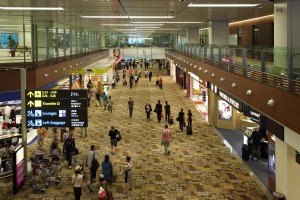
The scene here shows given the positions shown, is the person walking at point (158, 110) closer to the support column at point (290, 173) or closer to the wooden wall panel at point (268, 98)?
the wooden wall panel at point (268, 98)

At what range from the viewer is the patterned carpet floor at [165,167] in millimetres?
12742

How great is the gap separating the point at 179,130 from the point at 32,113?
11148 millimetres

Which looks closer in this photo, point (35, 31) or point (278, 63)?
point (278, 63)

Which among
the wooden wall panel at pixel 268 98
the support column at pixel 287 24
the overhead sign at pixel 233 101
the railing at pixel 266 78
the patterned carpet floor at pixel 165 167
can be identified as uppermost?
the support column at pixel 287 24

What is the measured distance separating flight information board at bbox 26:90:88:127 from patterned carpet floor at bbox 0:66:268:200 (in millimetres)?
2243

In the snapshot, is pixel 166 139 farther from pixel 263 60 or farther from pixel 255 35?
pixel 255 35

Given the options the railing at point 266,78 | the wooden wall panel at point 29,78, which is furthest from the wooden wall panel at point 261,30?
the wooden wall panel at point 29,78

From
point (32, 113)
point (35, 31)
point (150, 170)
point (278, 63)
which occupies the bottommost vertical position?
point (150, 170)

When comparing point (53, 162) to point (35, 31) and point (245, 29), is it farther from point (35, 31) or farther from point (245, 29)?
point (245, 29)

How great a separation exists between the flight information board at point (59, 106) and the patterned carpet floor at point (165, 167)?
224 cm

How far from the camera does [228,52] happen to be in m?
15.5

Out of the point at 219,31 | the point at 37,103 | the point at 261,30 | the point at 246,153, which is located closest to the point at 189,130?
the point at 246,153

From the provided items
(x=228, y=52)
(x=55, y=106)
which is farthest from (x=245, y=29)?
(x=55, y=106)

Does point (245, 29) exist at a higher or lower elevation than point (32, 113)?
higher
